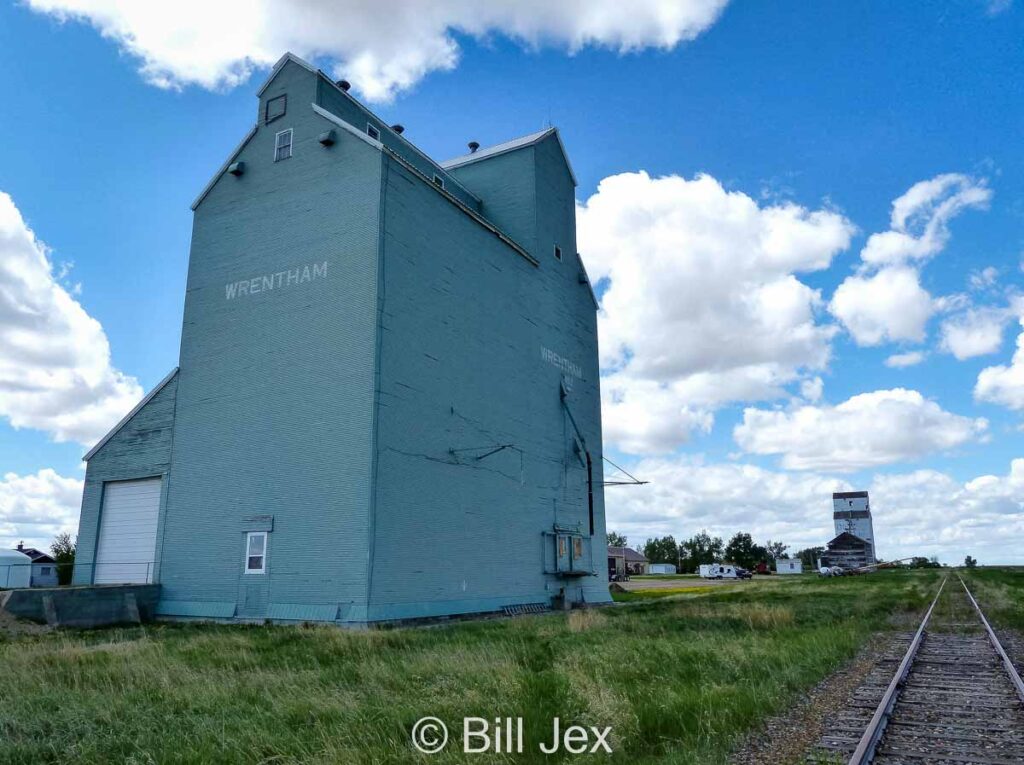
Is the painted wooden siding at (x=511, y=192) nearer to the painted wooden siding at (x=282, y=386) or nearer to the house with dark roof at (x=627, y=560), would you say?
the painted wooden siding at (x=282, y=386)

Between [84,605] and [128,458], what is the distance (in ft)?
20.6

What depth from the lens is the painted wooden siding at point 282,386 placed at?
69.9 feet

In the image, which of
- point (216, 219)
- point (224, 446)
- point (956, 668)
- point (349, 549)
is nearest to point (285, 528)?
point (349, 549)

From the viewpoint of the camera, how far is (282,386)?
23.3 meters

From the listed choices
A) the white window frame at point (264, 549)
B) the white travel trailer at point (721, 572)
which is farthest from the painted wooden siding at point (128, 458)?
the white travel trailer at point (721, 572)

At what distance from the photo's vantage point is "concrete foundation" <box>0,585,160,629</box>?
20125mm

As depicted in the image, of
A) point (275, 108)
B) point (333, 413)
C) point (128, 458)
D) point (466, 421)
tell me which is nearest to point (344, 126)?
point (275, 108)

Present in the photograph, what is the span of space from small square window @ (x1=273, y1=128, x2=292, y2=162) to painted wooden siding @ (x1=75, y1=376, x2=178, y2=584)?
333 inches

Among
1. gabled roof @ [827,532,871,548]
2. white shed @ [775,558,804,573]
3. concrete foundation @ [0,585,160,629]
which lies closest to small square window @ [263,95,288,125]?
concrete foundation @ [0,585,160,629]

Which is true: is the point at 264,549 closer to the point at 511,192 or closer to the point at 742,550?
the point at 511,192

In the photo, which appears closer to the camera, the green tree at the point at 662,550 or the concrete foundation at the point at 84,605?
the concrete foundation at the point at 84,605

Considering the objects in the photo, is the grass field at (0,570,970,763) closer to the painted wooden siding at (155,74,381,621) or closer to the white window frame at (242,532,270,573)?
the painted wooden siding at (155,74,381,621)

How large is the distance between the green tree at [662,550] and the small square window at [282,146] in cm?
13214

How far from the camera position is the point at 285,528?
71.9 feet
